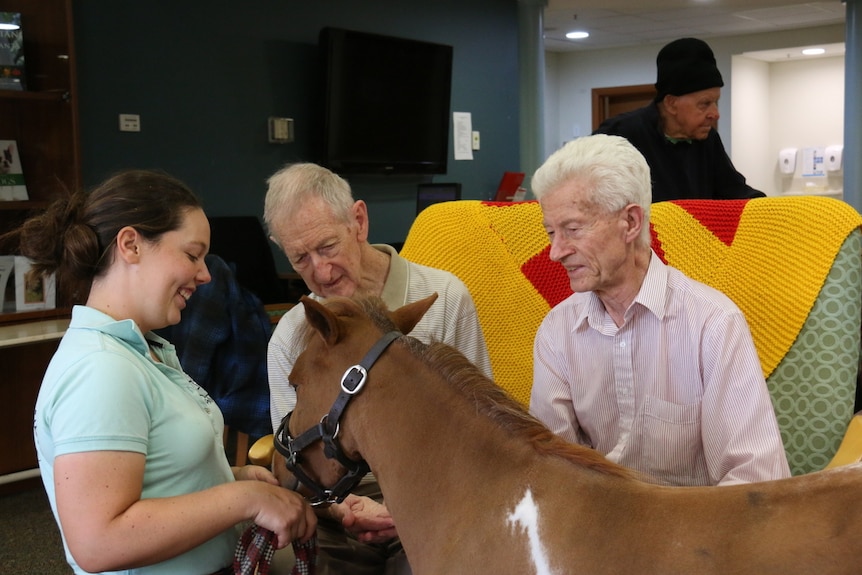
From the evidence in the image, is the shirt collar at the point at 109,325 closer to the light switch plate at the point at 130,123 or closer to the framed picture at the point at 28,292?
the framed picture at the point at 28,292

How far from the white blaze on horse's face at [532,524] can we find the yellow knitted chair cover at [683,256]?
106cm

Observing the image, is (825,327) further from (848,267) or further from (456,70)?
(456,70)

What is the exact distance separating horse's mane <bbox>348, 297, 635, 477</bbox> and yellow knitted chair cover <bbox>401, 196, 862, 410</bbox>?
0.93 metres

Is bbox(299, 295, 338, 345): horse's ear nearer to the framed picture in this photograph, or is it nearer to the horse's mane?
the horse's mane

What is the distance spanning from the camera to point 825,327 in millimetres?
2148

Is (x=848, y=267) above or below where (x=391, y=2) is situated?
below

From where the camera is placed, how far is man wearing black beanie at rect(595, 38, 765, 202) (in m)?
2.83

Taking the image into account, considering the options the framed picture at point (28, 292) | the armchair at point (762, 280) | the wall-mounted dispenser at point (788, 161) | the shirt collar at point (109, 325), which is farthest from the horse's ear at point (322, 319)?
the wall-mounted dispenser at point (788, 161)

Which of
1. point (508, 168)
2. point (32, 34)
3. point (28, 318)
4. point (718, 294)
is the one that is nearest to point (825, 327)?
point (718, 294)

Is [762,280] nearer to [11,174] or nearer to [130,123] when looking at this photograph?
[11,174]

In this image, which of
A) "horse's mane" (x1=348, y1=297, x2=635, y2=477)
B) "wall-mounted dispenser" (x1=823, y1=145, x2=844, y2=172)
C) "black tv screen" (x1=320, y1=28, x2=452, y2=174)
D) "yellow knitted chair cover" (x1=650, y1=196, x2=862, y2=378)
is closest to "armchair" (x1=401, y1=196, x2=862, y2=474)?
"yellow knitted chair cover" (x1=650, y1=196, x2=862, y2=378)

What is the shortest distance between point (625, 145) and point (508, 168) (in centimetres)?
575

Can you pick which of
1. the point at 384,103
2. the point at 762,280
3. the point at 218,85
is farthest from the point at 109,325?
the point at 384,103

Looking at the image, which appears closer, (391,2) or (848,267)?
(848,267)
